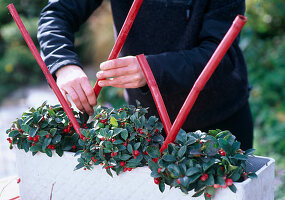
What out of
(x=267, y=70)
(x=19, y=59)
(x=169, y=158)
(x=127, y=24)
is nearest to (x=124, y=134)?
(x=169, y=158)

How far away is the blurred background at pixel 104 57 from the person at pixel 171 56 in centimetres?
23

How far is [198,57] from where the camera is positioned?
903 millimetres

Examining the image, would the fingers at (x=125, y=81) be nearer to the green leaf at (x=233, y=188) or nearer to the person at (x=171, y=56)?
the person at (x=171, y=56)

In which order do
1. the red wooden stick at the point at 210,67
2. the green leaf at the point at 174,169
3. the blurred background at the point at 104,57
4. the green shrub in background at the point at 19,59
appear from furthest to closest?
the green shrub in background at the point at 19,59 → the blurred background at the point at 104,57 → the green leaf at the point at 174,169 → the red wooden stick at the point at 210,67

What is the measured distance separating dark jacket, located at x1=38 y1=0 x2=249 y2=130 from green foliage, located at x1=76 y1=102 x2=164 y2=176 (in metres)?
0.16

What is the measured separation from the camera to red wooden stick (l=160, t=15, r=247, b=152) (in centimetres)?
51

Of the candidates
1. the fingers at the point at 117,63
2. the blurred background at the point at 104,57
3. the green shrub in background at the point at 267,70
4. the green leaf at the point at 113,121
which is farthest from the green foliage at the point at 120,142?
the green shrub in background at the point at 267,70

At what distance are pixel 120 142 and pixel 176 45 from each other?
19.1 inches

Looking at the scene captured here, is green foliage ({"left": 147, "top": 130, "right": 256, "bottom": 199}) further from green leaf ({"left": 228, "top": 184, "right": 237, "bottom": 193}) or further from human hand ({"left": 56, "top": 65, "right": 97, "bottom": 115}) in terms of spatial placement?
human hand ({"left": 56, "top": 65, "right": 97, "bottom": 115})

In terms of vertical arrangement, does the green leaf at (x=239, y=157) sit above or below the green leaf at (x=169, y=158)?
below

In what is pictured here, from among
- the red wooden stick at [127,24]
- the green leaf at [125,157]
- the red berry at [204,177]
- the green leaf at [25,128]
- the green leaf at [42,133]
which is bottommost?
the red berry at [204,177]

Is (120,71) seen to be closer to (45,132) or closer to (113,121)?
(113,121)

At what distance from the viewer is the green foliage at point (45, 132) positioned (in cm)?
79

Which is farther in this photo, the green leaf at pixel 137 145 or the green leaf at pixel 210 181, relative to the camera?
A: the green leaf at pixel 137 145
